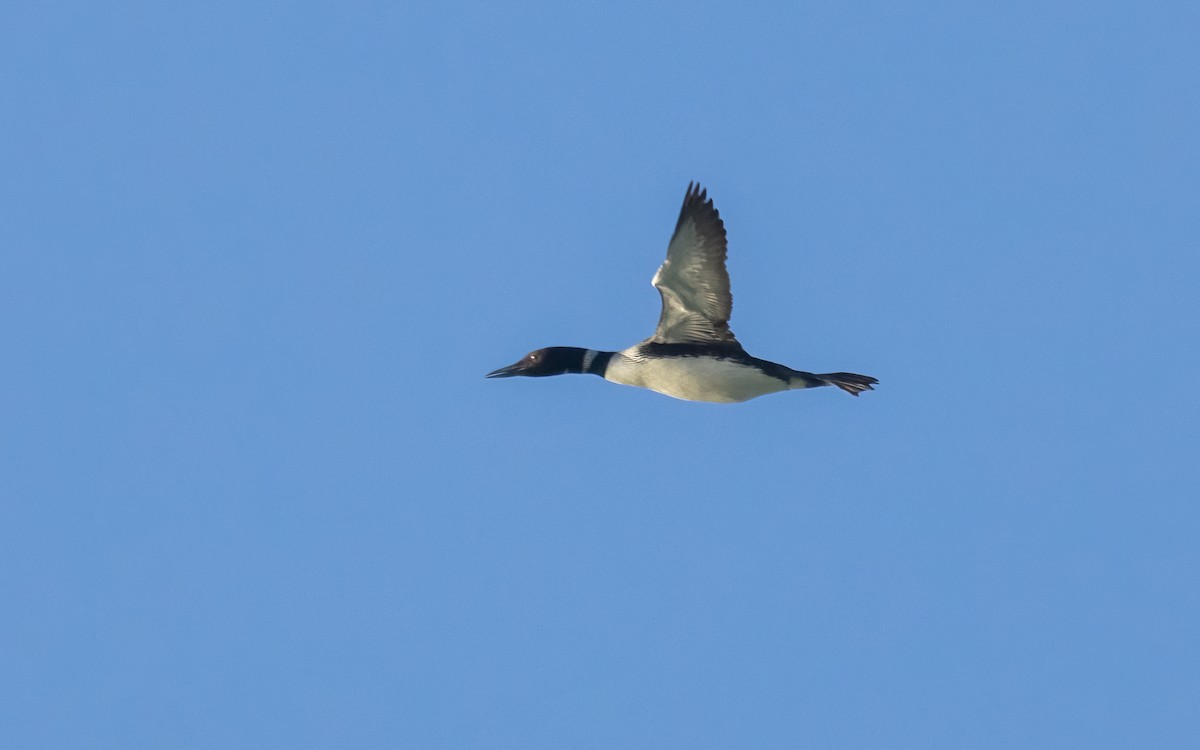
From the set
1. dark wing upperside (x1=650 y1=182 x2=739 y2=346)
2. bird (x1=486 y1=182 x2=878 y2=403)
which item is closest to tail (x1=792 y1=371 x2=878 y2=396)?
bird (x1=486 y1=182 x2=878 y2=403)

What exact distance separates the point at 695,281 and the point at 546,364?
8.84 feet

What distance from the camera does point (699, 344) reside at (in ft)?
73.2

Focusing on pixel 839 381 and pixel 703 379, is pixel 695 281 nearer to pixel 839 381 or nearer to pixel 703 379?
pixel 703 379

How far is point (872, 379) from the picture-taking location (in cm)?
2277

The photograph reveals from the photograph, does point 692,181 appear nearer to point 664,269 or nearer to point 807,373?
point 664,269

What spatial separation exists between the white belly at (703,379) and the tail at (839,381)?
185 mm

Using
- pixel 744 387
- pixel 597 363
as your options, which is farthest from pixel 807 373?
pixel 597 363

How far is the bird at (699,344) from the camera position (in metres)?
21.5

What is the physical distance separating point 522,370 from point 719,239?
11.6 feet

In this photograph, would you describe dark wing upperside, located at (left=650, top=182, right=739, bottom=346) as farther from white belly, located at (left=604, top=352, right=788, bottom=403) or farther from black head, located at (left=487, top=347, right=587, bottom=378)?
black head, located at (left=487, top=347, right=587, bottom=378)

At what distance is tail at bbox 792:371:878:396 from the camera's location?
22250mm

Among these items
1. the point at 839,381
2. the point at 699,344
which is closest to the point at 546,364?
the point at 699,344

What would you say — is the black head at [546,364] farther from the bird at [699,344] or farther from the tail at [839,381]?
the tail at [839,381]

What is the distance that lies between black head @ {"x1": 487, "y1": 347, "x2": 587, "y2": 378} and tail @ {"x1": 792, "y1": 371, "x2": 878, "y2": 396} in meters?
2.69
